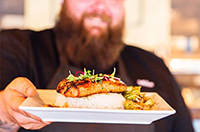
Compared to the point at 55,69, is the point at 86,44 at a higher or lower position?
higher

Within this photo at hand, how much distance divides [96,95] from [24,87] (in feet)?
1.07

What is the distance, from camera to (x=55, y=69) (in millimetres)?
2076

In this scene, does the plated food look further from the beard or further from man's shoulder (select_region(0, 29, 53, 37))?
man's shoulder (select_region(0, 29, 53, 37))

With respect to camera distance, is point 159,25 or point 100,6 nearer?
point 100,6

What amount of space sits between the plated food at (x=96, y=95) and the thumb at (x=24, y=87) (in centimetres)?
11

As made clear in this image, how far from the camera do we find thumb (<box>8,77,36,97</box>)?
1069 millimetres

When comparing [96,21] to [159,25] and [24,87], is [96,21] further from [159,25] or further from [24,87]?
[24,87]

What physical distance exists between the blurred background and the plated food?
1381 millimetres

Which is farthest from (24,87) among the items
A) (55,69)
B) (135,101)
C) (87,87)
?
(55,69)

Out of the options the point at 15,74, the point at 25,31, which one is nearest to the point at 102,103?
the point at 15,74

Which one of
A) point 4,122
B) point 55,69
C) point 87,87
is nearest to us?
point 87,87

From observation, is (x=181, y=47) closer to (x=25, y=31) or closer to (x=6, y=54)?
(x=25, y=31)

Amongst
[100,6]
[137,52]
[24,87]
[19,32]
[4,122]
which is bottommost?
[4,122]

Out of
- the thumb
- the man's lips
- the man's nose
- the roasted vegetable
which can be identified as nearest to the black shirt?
the man's lips
